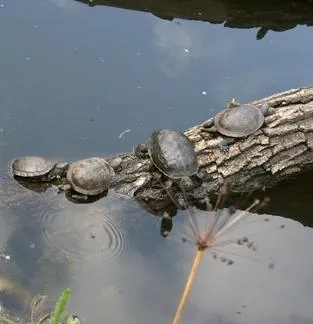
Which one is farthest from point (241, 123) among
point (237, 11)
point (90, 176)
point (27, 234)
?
point (237, 11)

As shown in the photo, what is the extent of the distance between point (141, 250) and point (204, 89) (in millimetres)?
2289

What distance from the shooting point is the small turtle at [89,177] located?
4387 mm

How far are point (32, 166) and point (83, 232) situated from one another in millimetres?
665

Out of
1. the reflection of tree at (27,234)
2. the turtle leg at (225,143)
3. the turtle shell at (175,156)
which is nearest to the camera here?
the reflection of tree at (27,234)

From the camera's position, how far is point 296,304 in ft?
13.3

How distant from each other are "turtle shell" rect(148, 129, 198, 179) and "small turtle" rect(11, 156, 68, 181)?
0.75 metres

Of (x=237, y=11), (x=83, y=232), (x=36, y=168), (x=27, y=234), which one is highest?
(x=237, y=11)

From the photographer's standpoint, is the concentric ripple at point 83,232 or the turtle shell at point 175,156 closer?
the concentric ripple at point 83,232

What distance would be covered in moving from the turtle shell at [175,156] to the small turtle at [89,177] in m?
0.38

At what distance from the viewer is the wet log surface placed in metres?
4.58

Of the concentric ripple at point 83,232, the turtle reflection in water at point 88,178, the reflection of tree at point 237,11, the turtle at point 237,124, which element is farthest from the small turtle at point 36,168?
the reflection of tree at point 237,11

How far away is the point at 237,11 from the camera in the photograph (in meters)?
7.66

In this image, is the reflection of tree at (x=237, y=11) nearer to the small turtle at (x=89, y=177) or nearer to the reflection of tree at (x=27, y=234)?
the small turtle at (x=89, y=177)

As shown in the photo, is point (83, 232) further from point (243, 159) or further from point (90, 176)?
point (243, 159)
